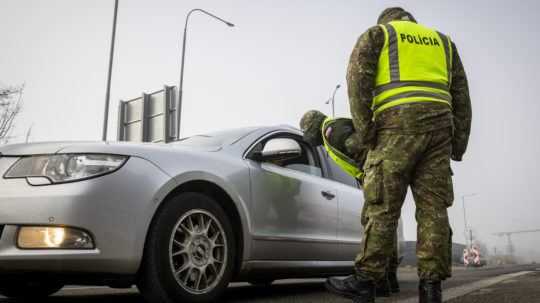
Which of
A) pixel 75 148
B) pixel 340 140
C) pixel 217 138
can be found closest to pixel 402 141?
pixel 340 140

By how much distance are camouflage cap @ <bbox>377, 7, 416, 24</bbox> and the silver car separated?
4.41 feet

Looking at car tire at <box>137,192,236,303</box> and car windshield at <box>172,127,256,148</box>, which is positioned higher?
car windshield at <box>172,127,256,148</box>

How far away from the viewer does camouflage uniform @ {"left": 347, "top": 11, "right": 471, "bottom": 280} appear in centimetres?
323

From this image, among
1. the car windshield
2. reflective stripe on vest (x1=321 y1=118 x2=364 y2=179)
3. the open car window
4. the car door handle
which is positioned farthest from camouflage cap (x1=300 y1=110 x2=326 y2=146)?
the open car window

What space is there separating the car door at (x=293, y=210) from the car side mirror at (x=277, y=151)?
0.06 metres

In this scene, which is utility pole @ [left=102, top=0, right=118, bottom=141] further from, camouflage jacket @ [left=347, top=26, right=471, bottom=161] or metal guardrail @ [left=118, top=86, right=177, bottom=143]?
camouflage jacket @ [left=347, top=26, right=471, bottom=161]

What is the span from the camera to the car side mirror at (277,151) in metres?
4.41

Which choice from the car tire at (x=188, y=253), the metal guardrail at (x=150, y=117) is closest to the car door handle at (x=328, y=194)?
the car tire at (x=188, y=253)

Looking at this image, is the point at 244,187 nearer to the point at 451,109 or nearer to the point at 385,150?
the point at 385,150

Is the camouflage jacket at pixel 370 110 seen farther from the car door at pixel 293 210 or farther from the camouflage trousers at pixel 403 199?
the car door at pixel 293 210

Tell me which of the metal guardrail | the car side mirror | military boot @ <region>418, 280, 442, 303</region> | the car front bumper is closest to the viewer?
the car front bumper

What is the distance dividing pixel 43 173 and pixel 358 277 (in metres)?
1.90

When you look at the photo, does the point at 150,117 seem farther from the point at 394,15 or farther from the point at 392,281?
the point at 394,15

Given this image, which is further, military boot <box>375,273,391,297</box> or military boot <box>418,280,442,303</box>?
military boot <box>375,273,391,297</box>
